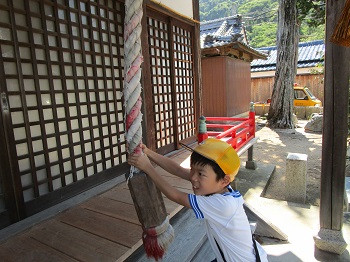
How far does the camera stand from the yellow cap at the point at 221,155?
1564 mm

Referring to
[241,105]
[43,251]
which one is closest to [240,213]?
[43,251]

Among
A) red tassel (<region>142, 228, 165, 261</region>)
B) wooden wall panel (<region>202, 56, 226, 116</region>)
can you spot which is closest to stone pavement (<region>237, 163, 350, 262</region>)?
red tassel (<region>142, 228, 165, 261</region>)

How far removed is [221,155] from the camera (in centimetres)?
157

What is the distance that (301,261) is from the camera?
Result: 352cm

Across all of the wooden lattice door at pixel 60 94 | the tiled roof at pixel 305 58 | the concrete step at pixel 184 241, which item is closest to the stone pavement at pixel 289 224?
the concrete step at pixel 184 241

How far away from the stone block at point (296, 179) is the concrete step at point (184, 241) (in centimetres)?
320

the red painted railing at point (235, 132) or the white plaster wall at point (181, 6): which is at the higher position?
the white plaster wall at point (181, 6)

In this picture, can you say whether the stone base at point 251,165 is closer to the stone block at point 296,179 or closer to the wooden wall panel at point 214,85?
the stone block at point 296,179

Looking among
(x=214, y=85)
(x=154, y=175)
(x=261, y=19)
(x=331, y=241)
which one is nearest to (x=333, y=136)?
(x=331, y=241)

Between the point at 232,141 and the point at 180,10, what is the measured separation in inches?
119

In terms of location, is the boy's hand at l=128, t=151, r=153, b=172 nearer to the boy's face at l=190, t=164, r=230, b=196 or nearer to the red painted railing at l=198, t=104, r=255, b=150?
the boy's face at l=190, t=164, r=230, b=196

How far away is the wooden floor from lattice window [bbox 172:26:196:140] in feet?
10.9

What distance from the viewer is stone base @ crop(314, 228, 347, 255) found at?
11.2 ft

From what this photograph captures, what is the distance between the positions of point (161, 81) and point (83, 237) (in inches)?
144
